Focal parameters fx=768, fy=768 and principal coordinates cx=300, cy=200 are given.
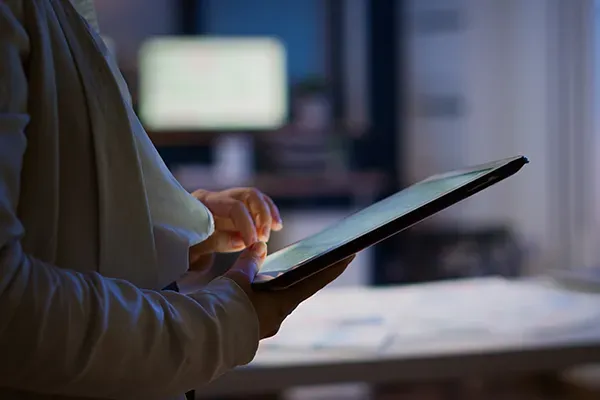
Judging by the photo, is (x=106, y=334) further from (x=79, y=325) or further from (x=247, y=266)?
(x=247, y=266)

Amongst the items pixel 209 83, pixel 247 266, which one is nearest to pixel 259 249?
pixel 247 266

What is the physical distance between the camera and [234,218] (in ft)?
2.75

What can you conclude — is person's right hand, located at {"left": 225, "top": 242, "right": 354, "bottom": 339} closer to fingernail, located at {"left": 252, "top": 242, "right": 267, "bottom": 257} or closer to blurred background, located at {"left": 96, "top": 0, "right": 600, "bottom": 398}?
fingernail, located at {"left": 252, "top": 242, "right": 267, "bottom": 257}

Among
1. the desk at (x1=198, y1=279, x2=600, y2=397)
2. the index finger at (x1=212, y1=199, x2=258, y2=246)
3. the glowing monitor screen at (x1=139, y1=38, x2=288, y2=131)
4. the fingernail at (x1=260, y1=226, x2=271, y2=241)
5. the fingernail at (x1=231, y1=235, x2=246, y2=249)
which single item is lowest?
the desk at (x1=198, y1=279, x2=600, y2=397)

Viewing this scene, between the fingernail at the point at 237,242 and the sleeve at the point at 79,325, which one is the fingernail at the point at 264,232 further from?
the sleeve at the point at 79,325

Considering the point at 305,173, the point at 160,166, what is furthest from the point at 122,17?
the point at 160,166

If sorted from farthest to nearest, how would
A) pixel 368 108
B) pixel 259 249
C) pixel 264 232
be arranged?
pixel 368 108, pixel 264 232, pixel 259 249

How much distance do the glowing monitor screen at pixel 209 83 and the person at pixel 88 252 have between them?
12.2 feet

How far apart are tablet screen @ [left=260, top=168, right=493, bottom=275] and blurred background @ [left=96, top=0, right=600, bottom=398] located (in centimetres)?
318

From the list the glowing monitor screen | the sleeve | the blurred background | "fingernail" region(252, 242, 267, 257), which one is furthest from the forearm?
the glowing monitor screen

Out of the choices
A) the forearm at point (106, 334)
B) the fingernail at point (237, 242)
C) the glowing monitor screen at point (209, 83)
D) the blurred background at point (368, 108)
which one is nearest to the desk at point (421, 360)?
the fingernail at point (237, 242)

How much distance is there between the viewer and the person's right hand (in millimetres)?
626

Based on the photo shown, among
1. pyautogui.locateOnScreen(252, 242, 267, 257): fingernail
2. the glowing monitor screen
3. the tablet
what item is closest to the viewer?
→ the tablet

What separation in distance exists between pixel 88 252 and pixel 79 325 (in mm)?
79
